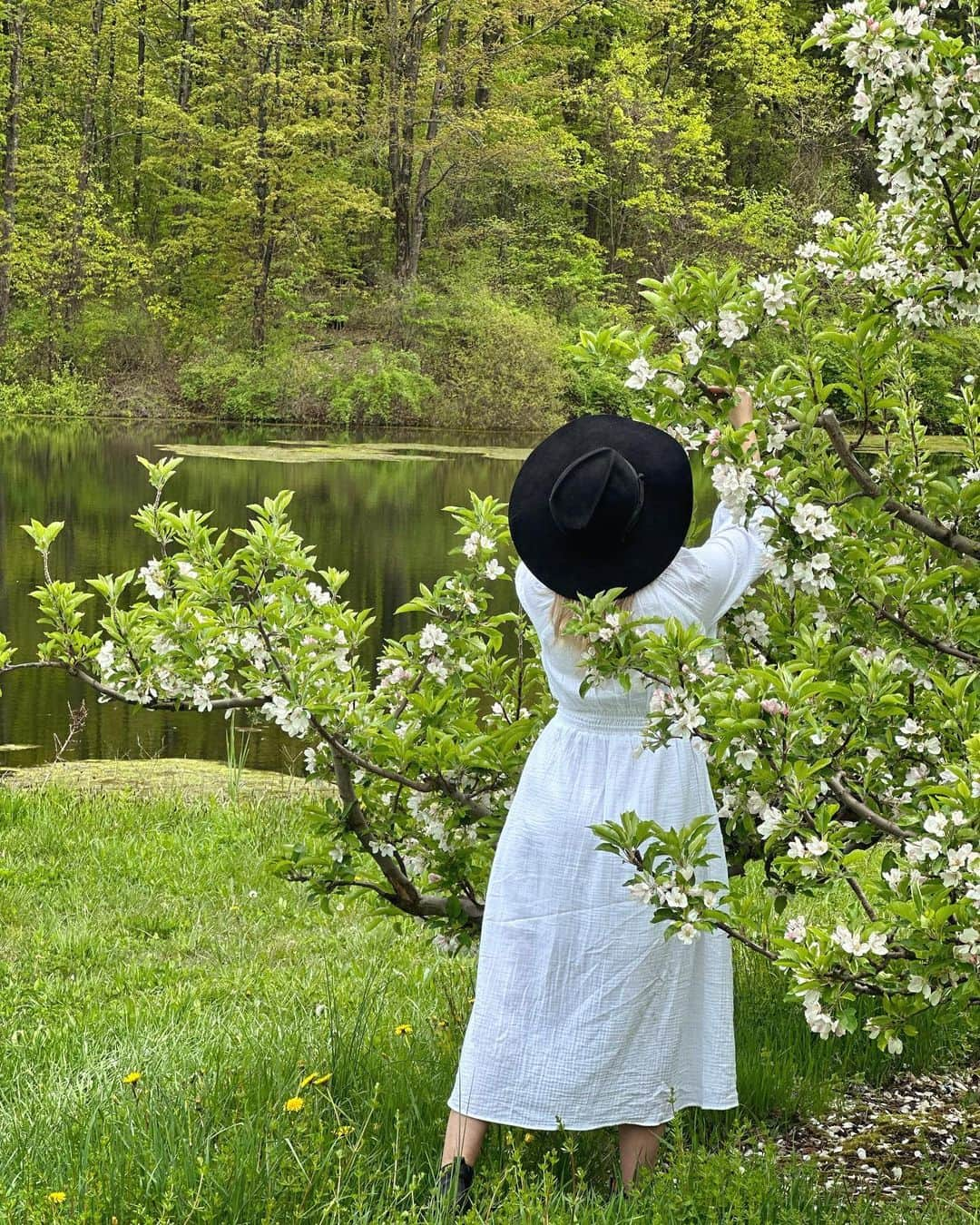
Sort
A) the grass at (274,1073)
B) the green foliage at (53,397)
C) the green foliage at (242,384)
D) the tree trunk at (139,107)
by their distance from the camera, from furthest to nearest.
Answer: the tree trunk at (139,107) < the green foliage at (242,384) < the green foliage at (53,397) < the grass at (274,1073)

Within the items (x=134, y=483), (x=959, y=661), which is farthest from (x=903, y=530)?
(x=134, y=483)

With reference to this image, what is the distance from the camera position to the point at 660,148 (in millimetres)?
35844

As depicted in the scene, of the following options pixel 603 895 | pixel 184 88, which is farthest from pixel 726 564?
pixel 184 88

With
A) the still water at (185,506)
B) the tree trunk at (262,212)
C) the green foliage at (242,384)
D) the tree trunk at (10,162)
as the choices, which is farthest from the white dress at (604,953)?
the tree trunk at (10,162)

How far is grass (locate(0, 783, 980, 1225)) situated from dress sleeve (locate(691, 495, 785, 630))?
1069 millimetres

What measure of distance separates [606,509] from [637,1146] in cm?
134

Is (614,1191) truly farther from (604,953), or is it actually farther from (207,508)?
(207,508)

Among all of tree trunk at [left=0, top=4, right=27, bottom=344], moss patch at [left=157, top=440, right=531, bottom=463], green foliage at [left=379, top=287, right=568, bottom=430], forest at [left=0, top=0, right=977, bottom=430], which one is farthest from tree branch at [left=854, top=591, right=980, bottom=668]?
tree trunk at [left=0, top=4, right=27, bottom=344]

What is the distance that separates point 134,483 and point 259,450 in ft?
13.3

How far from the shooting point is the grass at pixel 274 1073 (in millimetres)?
2709

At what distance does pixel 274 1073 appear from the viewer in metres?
3.34

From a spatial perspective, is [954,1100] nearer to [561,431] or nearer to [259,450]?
[561,431]

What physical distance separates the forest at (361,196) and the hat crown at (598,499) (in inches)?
1090

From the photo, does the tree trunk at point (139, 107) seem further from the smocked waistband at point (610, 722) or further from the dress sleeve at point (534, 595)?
the smocked waistband at point (610, 722)
